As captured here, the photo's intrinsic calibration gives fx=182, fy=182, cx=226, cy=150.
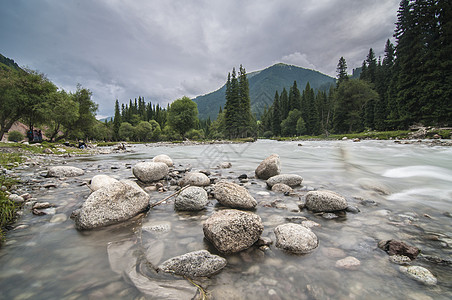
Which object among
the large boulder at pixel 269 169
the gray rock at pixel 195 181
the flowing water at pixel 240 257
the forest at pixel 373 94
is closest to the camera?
the flowing water at pixel 240 257

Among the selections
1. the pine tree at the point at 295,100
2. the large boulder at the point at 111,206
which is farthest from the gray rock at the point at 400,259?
the pine tree at the point at 295,100

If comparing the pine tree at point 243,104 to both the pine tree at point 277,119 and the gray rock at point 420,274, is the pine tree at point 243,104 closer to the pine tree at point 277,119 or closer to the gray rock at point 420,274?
the pine tree at point 277,119

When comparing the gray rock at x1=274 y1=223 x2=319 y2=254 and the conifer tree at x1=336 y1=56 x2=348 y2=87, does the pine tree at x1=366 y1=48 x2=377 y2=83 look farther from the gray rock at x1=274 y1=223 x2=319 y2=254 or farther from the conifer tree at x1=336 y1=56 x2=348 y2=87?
the gray rock at x1=274 y1=223 x2=319 y2=254

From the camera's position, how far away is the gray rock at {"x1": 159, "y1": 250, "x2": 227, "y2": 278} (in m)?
1.70

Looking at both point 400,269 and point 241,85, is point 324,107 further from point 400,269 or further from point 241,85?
point 400,269

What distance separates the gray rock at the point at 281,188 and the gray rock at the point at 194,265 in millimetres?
2754

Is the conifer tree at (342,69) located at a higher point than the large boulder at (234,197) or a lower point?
higher

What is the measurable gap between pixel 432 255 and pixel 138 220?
3.66m

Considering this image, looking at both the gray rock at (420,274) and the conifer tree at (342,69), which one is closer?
the gray rock at (420,274)

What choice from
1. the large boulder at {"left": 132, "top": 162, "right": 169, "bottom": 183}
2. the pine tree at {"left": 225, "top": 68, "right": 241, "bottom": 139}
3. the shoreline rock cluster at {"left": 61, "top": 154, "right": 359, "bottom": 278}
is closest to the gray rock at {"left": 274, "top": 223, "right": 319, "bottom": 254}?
the shoreline rock cluster at {"left": 61, "top": 154, "right": 359, "bottom": 278}

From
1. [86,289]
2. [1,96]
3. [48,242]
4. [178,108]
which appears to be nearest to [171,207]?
[48,242]

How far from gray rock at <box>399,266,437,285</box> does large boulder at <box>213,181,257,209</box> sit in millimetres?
2002

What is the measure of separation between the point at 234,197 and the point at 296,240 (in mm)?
1418

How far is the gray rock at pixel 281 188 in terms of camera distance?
4220 millimetres
